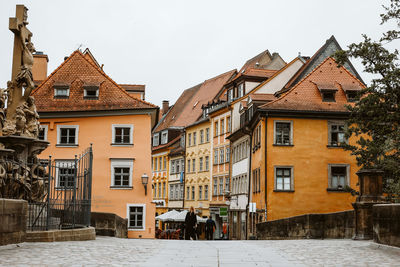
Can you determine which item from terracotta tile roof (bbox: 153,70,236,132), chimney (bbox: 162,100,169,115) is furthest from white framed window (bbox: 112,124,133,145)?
chimney (bbox: 162,100,169,115)

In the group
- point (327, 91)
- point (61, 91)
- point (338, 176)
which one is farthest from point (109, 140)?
point (338, 176)

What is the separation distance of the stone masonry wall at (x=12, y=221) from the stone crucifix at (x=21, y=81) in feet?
15.9

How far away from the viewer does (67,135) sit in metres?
40.8

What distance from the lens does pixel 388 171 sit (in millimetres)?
31016

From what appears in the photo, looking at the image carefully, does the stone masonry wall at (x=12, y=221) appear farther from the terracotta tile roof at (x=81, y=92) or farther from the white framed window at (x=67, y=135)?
the white framed window at (x=67, y=135)

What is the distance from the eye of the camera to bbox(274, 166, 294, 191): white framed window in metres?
39.3

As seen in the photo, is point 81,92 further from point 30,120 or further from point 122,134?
point 30,120

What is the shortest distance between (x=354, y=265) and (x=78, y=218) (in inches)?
333

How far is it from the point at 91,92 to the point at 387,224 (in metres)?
30.4

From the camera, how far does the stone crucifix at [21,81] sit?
56.1 feet

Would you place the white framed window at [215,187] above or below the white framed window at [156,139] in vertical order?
below

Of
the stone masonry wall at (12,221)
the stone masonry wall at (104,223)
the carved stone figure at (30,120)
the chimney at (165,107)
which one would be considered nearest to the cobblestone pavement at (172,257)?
the stone masonry wall at (12,221)

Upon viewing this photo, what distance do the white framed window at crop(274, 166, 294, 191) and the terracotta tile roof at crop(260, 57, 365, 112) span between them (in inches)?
145

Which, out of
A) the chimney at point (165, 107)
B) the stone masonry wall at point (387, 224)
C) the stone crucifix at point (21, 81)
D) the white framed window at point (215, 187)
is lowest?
the stone masonry wall at point (387, 224)
